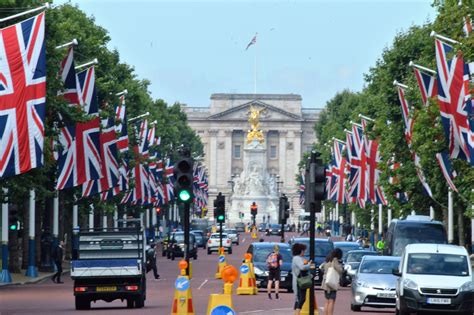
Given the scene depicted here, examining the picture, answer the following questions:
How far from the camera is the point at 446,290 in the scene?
40938 millimetres

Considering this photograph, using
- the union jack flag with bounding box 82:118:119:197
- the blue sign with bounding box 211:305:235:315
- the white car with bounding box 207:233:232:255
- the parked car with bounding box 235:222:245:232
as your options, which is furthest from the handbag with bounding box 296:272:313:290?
the parked car with bounding box 235:222:245:232

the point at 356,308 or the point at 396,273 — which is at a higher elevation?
→ the point at 396,273

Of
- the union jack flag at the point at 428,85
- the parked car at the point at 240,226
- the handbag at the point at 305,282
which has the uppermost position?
the union jack flag at the point at 428,85

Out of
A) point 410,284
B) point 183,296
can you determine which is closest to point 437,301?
point 410,284

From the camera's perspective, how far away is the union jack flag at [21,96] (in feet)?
139

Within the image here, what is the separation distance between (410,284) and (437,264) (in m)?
1.55

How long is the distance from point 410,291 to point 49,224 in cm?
4223

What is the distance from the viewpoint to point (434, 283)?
41062 millimetres

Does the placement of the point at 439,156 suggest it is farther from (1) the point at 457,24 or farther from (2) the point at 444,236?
(1) the point at 457,24

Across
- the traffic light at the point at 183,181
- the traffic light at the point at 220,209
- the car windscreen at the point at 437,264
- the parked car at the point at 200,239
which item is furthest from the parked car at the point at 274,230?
the traffic light at the point at 183,181

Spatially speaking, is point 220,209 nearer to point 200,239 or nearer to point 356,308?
point 356,308

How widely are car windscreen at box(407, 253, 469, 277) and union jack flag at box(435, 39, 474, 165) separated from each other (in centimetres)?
598

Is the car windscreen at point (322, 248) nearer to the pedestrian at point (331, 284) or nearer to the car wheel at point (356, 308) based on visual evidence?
the car wheel at point (356, 308)

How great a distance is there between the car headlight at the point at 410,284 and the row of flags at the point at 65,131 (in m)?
9.77
